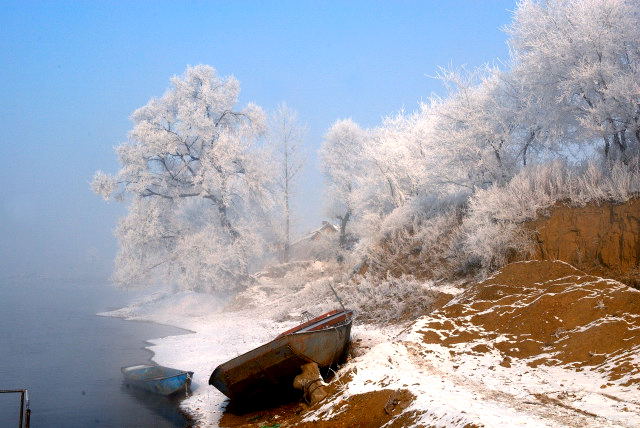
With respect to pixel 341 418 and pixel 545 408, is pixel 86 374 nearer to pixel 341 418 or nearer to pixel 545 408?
pixel 341 418

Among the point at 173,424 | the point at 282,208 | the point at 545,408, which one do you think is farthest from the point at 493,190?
the point at 282,208

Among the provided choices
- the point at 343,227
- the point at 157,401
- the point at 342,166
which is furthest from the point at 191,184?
the point at 157,401

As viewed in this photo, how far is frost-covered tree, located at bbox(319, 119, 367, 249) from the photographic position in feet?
119

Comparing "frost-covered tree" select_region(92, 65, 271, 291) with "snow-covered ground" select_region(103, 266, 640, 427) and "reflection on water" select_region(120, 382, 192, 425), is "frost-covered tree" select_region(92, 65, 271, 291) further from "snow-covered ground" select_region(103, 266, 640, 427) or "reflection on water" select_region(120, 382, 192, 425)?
"reflection on water" select_region(120, 382, 192, 425)

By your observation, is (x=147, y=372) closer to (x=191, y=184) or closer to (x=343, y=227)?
(x=191, y=184)

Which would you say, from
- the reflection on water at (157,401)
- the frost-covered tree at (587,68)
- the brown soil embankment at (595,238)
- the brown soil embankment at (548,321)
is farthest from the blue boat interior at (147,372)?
the frost-covered tree at (587,68)

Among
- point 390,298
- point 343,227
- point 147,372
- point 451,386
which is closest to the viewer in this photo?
point 451,386

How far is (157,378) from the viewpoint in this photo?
12844 mm

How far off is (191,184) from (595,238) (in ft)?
75.2

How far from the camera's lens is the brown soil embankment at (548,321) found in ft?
29.3

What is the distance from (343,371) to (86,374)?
9.14 metres

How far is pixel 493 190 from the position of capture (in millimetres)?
17047

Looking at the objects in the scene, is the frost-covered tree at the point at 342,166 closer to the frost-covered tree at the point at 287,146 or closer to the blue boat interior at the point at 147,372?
the frost-covered tree at the point at 287,146

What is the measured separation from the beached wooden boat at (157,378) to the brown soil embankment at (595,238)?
34.4ft
